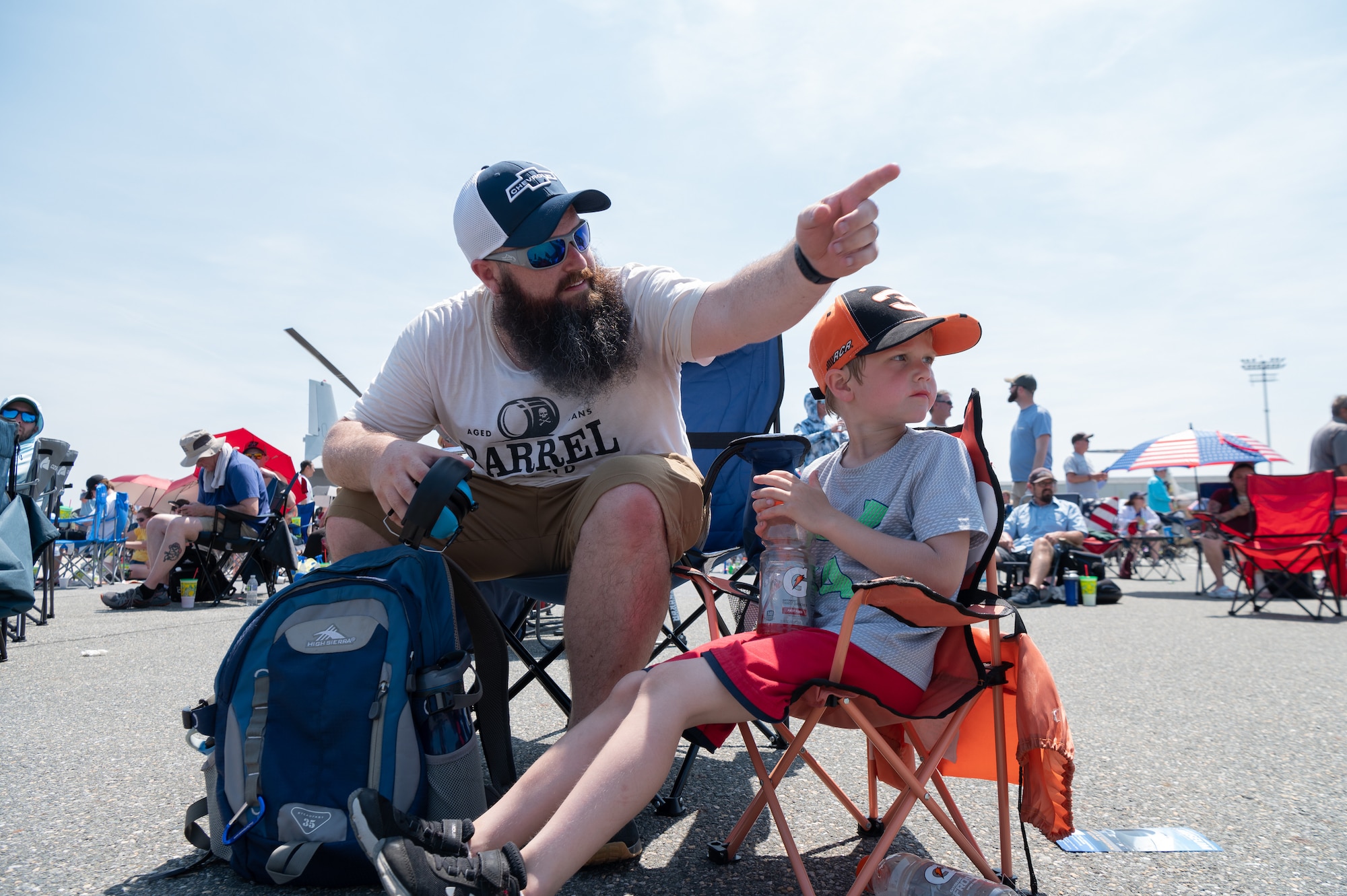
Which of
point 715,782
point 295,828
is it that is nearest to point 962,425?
point 715,782

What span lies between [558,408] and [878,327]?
941 millimetres

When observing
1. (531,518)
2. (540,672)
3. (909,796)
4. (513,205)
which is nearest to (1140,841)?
(909,796)

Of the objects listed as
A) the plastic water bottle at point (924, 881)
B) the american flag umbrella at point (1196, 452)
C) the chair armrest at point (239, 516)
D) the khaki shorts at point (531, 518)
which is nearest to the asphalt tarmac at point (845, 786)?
the plastic water bottle at point (924, 881)

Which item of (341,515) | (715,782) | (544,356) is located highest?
(544,356)

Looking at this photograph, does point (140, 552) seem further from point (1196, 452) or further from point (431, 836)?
point (1196, 452)

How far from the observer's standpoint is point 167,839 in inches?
78.5

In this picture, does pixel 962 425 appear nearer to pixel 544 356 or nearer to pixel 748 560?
pixel 748 560

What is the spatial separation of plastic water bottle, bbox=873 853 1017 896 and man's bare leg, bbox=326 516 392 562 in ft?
4.72

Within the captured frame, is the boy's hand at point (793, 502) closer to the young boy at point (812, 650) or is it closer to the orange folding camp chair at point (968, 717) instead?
the young boy at point (812, 650)

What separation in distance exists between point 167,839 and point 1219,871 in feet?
7.87

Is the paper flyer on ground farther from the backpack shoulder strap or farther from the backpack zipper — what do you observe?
the backpack zipper

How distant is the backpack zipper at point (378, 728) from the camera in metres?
1.64

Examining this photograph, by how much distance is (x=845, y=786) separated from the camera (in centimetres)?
239

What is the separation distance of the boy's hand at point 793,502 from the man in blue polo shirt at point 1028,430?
683 cm
